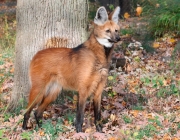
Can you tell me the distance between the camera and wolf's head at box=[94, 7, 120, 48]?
4.93 metres

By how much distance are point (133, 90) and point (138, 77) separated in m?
0.77

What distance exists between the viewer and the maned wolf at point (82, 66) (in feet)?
16.3

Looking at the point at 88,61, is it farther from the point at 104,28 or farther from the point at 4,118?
the point at 4,118

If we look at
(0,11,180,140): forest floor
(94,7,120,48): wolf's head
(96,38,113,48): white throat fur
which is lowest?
(0,11,180,140): forest floor

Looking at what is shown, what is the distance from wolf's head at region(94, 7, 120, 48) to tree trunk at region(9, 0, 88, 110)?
3.12 ft

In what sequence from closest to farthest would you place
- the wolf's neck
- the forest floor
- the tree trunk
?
the forest floor, the wolf's neck, the tree trunk

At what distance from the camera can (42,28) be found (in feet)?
19.1

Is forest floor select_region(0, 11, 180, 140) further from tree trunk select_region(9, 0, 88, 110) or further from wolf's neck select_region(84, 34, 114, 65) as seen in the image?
wolf's neck select_region(84, 34, 114, 65)

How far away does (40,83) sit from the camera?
5176 millimetres

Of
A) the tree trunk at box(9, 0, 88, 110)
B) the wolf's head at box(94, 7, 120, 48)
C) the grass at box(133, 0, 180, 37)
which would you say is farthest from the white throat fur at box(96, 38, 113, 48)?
the grass at box(133, 0, 180, 37)

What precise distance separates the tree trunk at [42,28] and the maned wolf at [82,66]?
1.88 ft

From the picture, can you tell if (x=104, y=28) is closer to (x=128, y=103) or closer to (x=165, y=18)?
(x=128, y=103)

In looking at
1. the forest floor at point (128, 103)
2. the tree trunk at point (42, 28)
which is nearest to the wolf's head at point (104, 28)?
the tree trunk at point (42, 28)

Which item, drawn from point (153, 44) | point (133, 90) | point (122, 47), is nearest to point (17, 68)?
point (133, 90)
